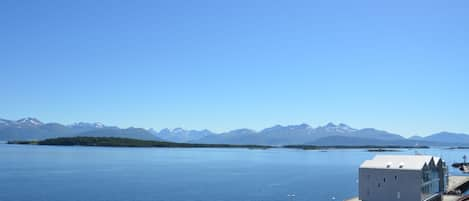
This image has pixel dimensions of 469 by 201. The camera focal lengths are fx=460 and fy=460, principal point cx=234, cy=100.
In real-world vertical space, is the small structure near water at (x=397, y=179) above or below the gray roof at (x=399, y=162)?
below

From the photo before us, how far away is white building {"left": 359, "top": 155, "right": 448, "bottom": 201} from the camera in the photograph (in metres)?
39.1

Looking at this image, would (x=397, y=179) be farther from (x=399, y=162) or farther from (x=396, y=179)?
(x=399, y=162)

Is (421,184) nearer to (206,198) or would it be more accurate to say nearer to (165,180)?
(206,198)

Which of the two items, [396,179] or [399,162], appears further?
[399,162]

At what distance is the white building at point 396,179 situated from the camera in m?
39.1

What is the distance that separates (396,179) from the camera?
39531 millimetres

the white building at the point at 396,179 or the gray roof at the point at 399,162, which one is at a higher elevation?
the gray roof at the point at 399,162

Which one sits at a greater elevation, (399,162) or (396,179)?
(399,162)

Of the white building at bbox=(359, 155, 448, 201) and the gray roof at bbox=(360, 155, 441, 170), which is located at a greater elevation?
the gray roof at bbox=(360, 155, 441, 170)

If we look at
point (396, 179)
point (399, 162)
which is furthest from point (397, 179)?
point (399, 162)

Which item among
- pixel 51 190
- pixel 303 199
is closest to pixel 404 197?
pixel 303 199

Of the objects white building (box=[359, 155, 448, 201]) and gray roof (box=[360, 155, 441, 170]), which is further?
gray roof (box=[360, 155, 441, 170])

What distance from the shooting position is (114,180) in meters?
64.5

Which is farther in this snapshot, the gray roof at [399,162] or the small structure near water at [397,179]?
the gray roof at [399,162]
